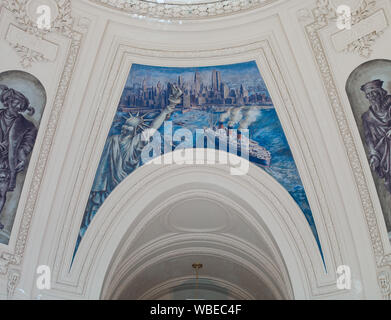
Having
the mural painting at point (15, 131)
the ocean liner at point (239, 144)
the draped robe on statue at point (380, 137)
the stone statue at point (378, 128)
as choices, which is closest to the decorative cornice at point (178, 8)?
the mural painting at point (15, 131)

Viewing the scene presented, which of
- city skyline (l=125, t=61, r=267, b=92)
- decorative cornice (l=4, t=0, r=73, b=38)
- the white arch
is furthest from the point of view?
city skyline (l=125, t=61, r=267, b=92)

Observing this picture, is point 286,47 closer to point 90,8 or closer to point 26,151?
point 90,8

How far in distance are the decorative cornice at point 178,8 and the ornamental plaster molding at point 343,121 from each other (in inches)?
44.5

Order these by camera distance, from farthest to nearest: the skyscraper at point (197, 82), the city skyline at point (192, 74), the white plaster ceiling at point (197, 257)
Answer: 1. the white plaster ceiling at point (197, 257)
2. the skyscraper at point (197, 82)
3. the city skyline at point (192, 74)

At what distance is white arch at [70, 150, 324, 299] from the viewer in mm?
9531

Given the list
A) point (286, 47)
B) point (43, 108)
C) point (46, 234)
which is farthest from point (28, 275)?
point (286, 47)

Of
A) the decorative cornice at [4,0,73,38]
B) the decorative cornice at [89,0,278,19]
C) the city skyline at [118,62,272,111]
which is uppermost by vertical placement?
the decorative cornice at [89,0,278,19]

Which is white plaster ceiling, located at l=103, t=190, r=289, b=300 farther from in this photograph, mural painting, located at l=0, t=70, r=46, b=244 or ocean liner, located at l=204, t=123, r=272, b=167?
mural painting, located at l=0, t=70, r=46, b=244

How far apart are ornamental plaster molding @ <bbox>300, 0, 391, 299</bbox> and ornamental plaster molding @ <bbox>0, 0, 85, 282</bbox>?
12.3 feet

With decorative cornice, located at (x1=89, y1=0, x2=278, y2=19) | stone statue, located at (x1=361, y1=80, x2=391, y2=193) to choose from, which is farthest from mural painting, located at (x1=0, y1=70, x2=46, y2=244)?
stone statue, located at (x1=361, y1=80, x2=391, y2=193)

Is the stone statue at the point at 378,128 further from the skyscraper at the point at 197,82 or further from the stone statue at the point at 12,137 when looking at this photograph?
the stone statue at the point at 12,137

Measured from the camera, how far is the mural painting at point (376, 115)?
8.93 m

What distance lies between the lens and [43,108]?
9.45m

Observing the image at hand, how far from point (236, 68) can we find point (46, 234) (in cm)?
428
